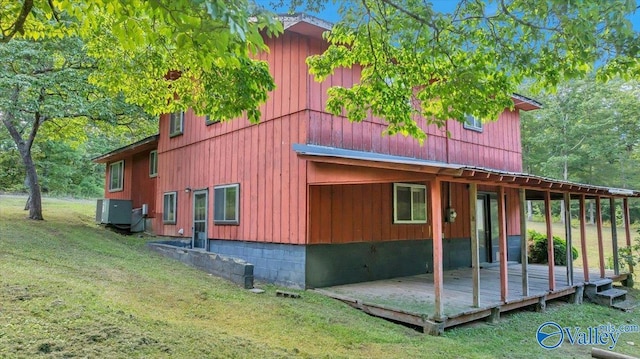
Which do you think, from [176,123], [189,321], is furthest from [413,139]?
[176,123]

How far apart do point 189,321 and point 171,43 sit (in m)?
3.08

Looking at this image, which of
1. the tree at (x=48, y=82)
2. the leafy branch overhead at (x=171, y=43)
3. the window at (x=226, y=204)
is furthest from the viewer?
the tree at (x=48, y=82)

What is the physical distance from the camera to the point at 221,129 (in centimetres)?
1044

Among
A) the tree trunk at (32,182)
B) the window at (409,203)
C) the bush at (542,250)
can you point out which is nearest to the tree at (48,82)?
the tree trunk at (32,182)

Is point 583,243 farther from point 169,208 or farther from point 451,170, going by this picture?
point 169,208

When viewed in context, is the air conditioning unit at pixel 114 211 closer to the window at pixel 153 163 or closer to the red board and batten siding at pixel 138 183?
the red board and batten siding at pixel 138 183

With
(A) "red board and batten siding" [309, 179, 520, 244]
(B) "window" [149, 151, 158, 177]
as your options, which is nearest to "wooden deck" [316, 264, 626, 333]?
(A) "red board and batten siding" [309, 179, 520, 244]

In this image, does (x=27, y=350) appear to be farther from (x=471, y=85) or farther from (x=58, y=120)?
(x=58, y=120)

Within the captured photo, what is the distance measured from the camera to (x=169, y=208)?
12.8 m

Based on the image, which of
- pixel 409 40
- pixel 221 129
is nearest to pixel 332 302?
pixel 409 40

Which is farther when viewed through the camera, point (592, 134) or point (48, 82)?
point (592, 134)

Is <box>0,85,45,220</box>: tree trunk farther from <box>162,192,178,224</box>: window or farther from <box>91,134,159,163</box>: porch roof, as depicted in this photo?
<box>162,192,178,224</box>: window

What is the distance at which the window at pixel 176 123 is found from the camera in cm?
1230

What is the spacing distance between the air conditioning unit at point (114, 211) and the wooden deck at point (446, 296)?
31.4 feet
